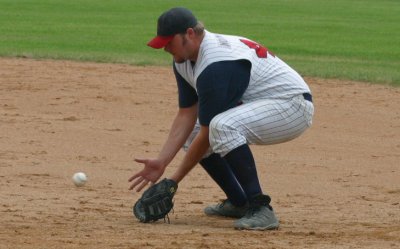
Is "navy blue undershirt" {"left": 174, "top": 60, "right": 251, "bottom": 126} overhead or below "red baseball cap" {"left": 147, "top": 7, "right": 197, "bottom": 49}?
Answer: below

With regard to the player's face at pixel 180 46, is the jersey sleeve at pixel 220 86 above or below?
below

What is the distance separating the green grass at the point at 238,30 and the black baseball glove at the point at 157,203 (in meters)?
7.79

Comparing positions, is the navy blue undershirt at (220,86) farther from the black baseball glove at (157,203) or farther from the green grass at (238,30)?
the green grass at (238,30)

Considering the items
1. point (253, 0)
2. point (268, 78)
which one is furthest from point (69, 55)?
point (253, 0)

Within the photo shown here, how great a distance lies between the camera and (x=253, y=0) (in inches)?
1351

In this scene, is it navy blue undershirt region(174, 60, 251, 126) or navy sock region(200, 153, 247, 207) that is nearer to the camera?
navy blue undershirt region(174, 60, 251, 126)

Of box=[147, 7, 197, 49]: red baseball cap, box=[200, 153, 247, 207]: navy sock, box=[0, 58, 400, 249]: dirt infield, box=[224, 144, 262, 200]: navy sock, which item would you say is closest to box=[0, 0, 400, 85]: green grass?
box=[0, 58, 400, 249]: dirt infield

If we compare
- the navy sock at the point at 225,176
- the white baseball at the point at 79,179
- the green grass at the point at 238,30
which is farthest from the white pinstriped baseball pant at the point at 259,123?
the green grass at the point at 238,30

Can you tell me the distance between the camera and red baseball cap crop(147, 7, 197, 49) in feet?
17.9

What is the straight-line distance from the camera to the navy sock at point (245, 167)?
5531mm

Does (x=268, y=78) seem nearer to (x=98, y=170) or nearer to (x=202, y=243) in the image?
(x=202, y=243)

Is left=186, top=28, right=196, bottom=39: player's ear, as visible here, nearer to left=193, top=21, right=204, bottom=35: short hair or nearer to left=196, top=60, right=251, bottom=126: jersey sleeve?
left=193, top=21, right=204, bottom=35: short hair

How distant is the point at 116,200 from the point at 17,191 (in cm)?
68

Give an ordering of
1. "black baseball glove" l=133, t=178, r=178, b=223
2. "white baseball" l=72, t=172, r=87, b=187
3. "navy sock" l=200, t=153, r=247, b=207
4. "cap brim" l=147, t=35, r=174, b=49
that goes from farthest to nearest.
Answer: "white baseball" l=72, t=172, r=87, b=187
"navy sock" l=200, t=153, r=247, b=207
"black baseball glove" l=133, t=178, r=178, b=223
"cap brim" l=147, t=35, r=174, b=49
